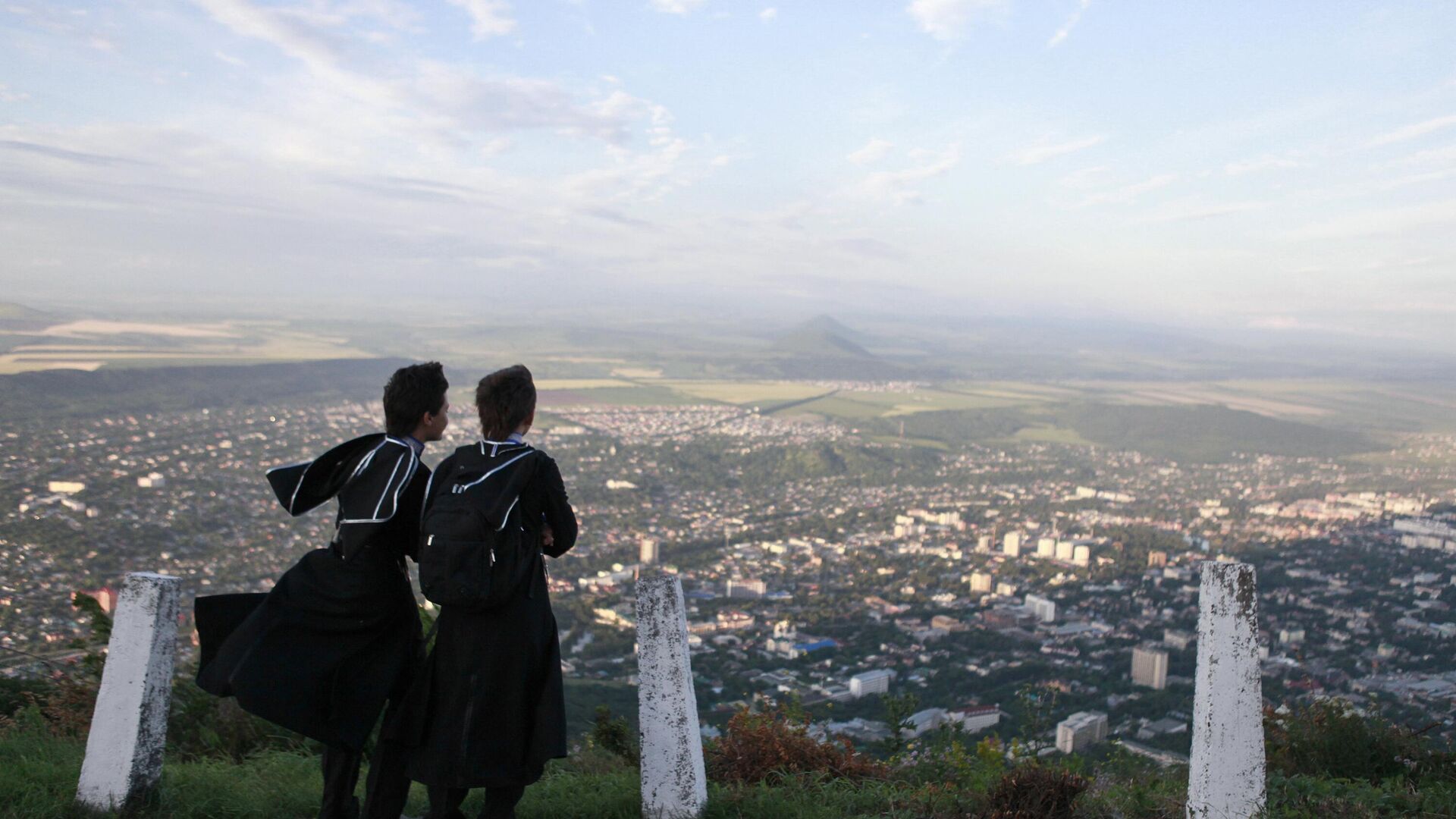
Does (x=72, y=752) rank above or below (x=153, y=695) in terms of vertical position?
below

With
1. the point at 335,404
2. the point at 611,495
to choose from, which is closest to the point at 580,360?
the point at 335,404

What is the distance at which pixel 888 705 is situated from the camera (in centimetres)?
529

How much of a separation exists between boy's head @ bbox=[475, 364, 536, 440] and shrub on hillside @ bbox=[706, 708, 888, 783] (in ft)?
6.85

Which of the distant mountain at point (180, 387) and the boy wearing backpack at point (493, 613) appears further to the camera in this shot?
the distant mountain at point (180, 387)

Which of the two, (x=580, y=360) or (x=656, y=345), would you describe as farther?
(x=656, y=345)

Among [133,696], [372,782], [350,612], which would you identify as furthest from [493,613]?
[133,696]

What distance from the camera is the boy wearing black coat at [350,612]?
324cm

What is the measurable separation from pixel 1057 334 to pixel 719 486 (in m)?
114

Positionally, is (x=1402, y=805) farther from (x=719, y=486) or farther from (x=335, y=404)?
(x=335, y=404)

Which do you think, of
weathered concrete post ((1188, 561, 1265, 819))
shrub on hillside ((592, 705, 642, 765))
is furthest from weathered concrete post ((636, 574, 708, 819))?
weathered concrete post ((1188, 561, 1265, 819))

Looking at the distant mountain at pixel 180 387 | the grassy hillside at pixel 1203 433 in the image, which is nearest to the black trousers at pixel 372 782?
the distant mountain at pixel 180 387

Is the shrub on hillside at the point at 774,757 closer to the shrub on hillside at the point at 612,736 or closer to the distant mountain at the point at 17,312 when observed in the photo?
the shrub on hillside at the point at 612,736

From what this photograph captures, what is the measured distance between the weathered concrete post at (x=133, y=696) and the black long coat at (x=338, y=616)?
30 centimetres

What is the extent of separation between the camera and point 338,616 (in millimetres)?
3307
